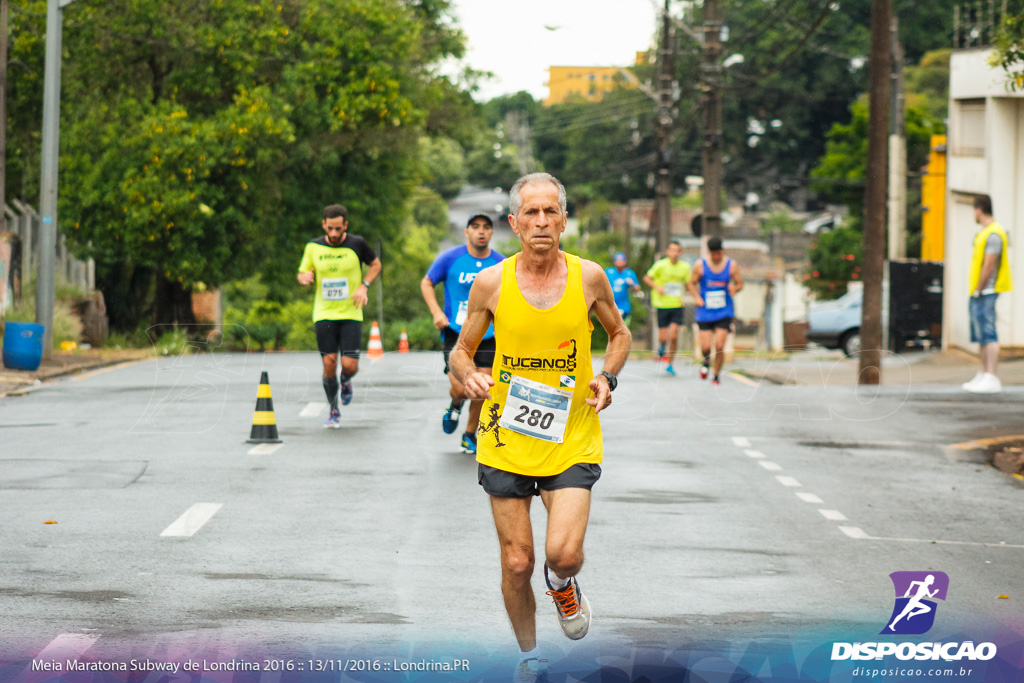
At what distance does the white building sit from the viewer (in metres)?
24.6

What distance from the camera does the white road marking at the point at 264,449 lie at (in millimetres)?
12516

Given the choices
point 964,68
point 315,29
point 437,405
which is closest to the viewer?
point 437,405

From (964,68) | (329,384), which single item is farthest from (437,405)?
(964,68)

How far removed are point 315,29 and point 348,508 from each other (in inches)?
1032

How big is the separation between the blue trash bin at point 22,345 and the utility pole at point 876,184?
1122 cm

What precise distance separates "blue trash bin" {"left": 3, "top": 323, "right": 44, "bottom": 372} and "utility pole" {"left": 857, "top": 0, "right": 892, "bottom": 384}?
11220mm

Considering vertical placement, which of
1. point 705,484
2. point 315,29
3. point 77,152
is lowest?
point 705,484

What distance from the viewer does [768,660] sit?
19.6ft

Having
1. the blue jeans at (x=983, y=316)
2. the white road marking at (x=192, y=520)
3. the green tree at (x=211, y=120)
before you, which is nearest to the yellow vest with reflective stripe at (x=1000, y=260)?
the blue jeans at (x=983, y=316)

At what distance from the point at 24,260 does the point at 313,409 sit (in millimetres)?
13514

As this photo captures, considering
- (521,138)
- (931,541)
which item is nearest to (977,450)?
(931,541)

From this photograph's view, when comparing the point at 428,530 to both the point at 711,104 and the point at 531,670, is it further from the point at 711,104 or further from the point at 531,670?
the point at 711,104

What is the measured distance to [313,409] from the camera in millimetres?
16516

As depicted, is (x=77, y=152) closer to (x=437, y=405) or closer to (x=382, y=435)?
(x=437, y=405)
